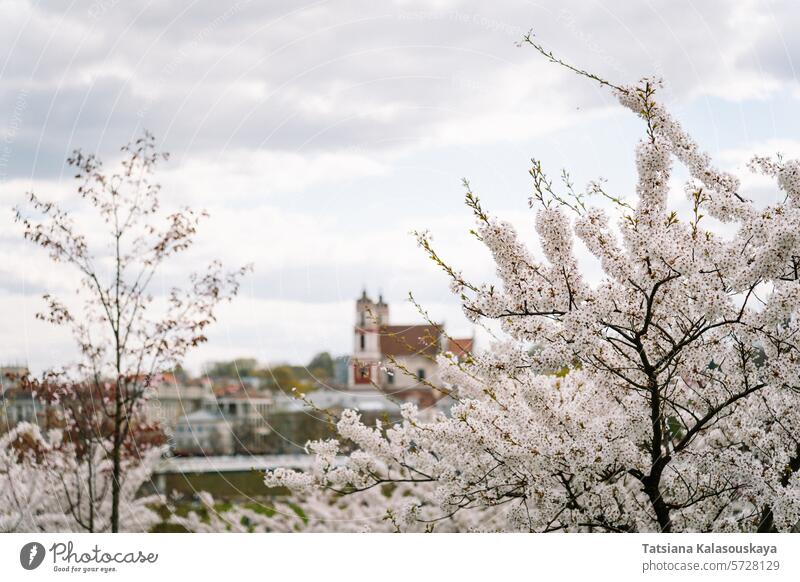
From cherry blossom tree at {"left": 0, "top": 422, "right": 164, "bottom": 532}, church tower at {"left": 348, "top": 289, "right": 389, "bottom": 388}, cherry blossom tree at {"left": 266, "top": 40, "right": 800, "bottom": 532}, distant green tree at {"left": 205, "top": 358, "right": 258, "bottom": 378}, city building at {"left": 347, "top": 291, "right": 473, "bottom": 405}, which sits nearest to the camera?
cherry blossom tree at {"left": 266, "top": 40, "right": 800, "bottom": 532}

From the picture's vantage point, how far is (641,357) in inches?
119

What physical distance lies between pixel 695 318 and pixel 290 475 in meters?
1.88

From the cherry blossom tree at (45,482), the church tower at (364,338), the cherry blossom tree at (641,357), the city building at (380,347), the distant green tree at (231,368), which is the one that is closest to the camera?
the cherry blossom tree at (641,357)

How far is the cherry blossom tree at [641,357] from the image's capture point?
286cm

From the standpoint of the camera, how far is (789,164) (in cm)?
→ 305

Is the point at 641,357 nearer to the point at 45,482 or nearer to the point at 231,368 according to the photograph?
the point at 231,368

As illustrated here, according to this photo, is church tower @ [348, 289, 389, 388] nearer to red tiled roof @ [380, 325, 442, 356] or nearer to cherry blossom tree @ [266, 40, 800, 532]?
red tiled roof @ [380, 325, 442, 356]

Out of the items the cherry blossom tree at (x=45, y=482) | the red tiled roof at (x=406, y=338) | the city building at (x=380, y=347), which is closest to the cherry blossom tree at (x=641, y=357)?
the red tiled roof at (x=406, y=338)

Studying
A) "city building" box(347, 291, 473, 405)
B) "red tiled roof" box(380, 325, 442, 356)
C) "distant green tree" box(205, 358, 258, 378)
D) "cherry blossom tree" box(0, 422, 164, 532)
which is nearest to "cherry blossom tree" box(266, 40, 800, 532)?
"red tiled roof" box(380, 325, 442, 356)

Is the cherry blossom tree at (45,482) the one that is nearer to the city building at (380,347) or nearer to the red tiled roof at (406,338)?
the city building at (380,347)

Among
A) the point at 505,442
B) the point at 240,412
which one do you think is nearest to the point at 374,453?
the point at 505,442

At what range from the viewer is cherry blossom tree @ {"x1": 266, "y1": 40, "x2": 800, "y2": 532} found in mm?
2863
